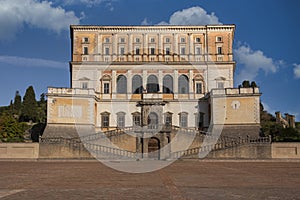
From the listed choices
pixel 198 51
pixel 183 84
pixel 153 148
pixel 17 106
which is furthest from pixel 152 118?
pixel 17 106

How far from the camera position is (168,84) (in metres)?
49.6

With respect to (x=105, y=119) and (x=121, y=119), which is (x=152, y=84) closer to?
(x=121, y=119)

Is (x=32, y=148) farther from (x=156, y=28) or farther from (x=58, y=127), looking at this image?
(x=156, y=28)

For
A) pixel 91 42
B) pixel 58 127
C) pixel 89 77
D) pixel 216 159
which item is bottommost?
pixel 216 159

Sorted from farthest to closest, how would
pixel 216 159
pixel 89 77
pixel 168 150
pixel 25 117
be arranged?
pixel 25 117
pixel 89 77
pixel 168 150
pixel 216 159

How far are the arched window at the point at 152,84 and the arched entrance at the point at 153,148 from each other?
10.9 m

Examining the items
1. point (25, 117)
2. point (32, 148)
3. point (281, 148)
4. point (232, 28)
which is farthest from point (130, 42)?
point (25, 117)

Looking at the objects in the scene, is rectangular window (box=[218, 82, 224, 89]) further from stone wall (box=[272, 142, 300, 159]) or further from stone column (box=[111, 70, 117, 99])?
stone wall (box=[272, 142, 300, 159])

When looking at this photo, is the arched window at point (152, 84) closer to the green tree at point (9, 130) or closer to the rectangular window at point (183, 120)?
the rectangular window at point (183, 120)

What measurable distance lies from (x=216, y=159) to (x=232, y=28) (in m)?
23.9

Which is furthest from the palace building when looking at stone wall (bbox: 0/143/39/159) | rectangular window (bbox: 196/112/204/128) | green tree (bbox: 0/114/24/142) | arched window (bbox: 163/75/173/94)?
green tree (bbox: 0/114/24/142)

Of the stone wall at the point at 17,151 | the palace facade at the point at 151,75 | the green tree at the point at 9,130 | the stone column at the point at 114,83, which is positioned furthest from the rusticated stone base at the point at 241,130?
the green tree at the point at 9,130

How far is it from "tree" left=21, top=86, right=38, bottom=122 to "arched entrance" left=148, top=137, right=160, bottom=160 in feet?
149

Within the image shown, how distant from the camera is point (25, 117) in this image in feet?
255
